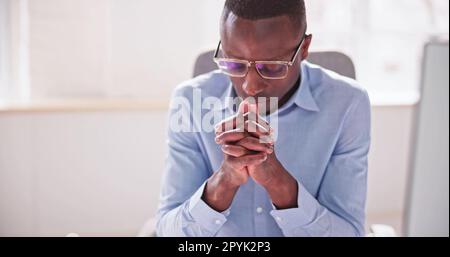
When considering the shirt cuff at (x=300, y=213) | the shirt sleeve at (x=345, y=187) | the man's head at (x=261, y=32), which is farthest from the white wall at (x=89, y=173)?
the man's head at (x=261, y=32)

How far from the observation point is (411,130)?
1.25 m

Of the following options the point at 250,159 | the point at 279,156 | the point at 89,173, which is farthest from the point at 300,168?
the point at 89,173

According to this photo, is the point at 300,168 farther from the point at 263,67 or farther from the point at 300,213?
the point at 263,67

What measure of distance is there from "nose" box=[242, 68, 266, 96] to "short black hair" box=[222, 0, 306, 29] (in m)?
0.08

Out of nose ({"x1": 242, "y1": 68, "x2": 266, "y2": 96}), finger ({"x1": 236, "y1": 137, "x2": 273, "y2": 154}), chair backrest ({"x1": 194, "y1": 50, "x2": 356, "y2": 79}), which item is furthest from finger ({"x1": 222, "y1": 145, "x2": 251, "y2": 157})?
chair backrest ({"x1": 194, "y1": 50, "x2": 356, "y2": 79})

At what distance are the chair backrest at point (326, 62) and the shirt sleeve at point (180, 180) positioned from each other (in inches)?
6.6

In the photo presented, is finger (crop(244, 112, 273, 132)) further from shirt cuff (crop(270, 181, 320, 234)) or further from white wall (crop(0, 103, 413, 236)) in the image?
white wall (crop(0, 103, 413, 236))

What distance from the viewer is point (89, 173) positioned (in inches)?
44.6

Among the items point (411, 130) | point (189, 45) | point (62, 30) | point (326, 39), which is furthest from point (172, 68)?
point (411, 130)

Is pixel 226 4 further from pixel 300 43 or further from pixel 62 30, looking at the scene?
pixel 62 30

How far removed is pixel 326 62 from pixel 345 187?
0.88ft

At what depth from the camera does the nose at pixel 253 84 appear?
731mm

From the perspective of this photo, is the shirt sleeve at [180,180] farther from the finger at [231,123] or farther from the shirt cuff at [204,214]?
the finger at [231,123]
